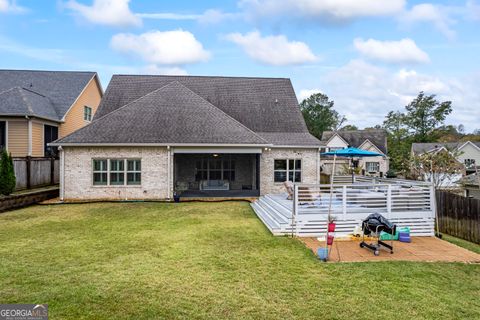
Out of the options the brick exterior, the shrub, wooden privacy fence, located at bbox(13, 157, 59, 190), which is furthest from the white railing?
wooden privacy fence, located at bbox(13, 157, 59, 190)

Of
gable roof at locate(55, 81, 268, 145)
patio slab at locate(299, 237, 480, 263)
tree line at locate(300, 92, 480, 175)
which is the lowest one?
patio slab at locate(299, 237, 480, 263)

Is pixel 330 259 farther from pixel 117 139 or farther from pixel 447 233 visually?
pixel 117 139

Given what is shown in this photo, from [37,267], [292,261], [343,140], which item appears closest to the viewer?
[37,267]

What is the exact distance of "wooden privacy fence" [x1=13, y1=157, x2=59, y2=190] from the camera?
1527cm

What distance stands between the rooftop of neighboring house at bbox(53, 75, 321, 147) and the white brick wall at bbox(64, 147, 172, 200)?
1.81ft

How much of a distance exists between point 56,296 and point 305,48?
3020 cm

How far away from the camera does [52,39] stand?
22984 mm

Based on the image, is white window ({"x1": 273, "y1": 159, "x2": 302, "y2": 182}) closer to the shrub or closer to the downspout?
the downspout

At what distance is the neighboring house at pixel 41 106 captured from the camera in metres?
17.8

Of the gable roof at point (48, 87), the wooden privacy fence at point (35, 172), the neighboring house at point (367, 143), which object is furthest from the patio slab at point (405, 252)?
the neighboring house at point (367, 143)

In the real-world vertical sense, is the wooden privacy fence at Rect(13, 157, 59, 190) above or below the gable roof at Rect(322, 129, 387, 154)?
below

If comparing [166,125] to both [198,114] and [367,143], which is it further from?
[367,143]

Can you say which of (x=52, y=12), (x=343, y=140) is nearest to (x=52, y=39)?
(x=52, y=12)

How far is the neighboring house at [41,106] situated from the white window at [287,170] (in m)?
14.1
